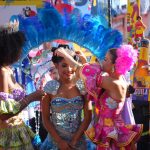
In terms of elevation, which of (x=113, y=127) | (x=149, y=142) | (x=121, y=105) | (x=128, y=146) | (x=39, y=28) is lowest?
(x=149, y=142)

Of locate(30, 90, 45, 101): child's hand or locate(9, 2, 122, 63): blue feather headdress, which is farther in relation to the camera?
locate(9, 2, 122, 63): blue feather headdress

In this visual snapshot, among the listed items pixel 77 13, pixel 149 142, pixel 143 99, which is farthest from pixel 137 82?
pixel 77 13

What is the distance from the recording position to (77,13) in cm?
284

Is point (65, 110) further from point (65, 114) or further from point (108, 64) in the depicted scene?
point (108, 64)

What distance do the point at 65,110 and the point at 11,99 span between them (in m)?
0.40

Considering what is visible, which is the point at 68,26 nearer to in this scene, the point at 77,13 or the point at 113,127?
the point at 77,13

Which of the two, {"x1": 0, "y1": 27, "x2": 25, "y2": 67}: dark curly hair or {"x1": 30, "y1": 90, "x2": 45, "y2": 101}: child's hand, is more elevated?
{"x1": 0, "y1": 27, "x2": 25, "y2": 67}: dark curly hair

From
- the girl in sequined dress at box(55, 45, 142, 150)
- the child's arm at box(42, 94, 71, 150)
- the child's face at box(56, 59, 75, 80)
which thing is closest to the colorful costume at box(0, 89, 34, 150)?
the child's arm at box(42, 94, 71, 150)

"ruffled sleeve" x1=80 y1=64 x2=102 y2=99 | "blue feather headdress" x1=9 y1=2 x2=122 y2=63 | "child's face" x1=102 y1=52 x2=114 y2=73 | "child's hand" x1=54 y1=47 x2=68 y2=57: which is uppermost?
"blue feather headdress" x1=9 y1=2 x2=122 y2=63

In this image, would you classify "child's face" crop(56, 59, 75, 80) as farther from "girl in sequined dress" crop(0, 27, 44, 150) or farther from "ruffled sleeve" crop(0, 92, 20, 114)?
"ruffled sleeve" crop(0, 92, 20, 114)

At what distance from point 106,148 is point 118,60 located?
→ 0.65 meters

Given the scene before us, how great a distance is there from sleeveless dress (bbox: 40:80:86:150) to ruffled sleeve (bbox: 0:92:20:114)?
0.84ft

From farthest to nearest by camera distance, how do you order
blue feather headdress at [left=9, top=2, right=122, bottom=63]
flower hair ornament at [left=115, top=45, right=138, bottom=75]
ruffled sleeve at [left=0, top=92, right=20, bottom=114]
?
1. blue feather headdress at [left=9, top=2, right=122, bottom=63]
2. flower hair ornament at [left=115, top=45, right=138, bottom=75]
3. ruffled sleeve at [left=0, top=92, right=20, bottom=114]

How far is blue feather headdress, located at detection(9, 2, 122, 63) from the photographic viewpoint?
2.76 meters
